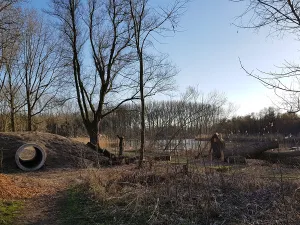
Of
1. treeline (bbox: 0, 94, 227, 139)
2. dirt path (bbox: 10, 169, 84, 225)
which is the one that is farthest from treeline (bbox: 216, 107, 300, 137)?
dirt path (bbox: 10, 169, 84, 225)

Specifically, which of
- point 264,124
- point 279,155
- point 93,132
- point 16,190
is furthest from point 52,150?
point 264,124

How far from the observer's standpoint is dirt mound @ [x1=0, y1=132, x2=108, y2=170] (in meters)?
16.3

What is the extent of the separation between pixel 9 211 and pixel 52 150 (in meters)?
10.6

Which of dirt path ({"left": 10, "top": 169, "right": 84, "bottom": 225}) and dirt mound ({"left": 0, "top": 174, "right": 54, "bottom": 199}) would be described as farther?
dirt mound ({"left": 0, "top": 174, "right": 54, "bottom": 199})

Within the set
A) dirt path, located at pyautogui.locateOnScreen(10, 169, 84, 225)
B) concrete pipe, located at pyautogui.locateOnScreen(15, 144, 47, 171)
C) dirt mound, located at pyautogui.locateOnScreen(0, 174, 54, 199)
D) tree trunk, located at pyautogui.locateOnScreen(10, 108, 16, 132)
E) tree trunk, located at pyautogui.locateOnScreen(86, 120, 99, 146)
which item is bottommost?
dirt path, located at pyautogui.locateOnScreen(10, 169, 84, 225)

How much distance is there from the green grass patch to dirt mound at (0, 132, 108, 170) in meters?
7.58

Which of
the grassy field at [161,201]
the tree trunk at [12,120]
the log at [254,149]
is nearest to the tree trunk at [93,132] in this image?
the log at [254,149]

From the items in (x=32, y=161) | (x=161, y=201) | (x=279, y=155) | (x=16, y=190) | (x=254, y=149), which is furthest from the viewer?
(x=254, y=149)

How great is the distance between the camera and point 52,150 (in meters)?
17.6

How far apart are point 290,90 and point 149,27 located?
8645 millimetres

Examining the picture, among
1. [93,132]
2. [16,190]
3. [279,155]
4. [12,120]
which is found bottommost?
[16,190]

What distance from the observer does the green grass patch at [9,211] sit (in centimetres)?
643

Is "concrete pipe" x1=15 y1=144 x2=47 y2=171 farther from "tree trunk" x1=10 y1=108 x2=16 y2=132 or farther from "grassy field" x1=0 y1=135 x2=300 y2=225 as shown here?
"tree trunk" x1=10 y1=108 x2=16 y2=132

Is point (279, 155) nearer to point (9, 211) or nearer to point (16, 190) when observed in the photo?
point (16, 190)
